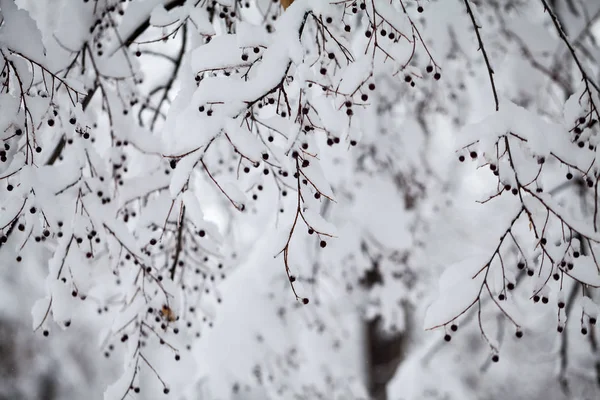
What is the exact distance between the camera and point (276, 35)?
4.38ft

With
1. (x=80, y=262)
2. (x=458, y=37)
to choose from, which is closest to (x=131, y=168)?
(x=80, y=262)

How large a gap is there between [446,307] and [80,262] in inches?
56.8

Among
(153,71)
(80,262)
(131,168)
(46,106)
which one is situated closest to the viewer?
(46,106)

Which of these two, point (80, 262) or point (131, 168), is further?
point (131, 168)

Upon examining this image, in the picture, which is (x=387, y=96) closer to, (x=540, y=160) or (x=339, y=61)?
(x=339, y=61)

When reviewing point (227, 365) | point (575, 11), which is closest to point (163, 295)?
point (227, 365)

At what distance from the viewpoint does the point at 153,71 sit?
4211 millimetres

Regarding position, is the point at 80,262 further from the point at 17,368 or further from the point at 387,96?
the point at 17,368

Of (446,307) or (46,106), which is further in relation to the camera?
(46,106)

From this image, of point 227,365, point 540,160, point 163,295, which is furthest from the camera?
point 227,365

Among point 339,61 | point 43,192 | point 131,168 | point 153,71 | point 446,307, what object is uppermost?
point 153,71

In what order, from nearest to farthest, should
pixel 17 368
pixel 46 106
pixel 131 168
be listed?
pixel 46 106 → pixel 131 168 → pixel 17 368

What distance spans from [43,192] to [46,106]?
1.06ft

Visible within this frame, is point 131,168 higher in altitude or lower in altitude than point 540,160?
higher
